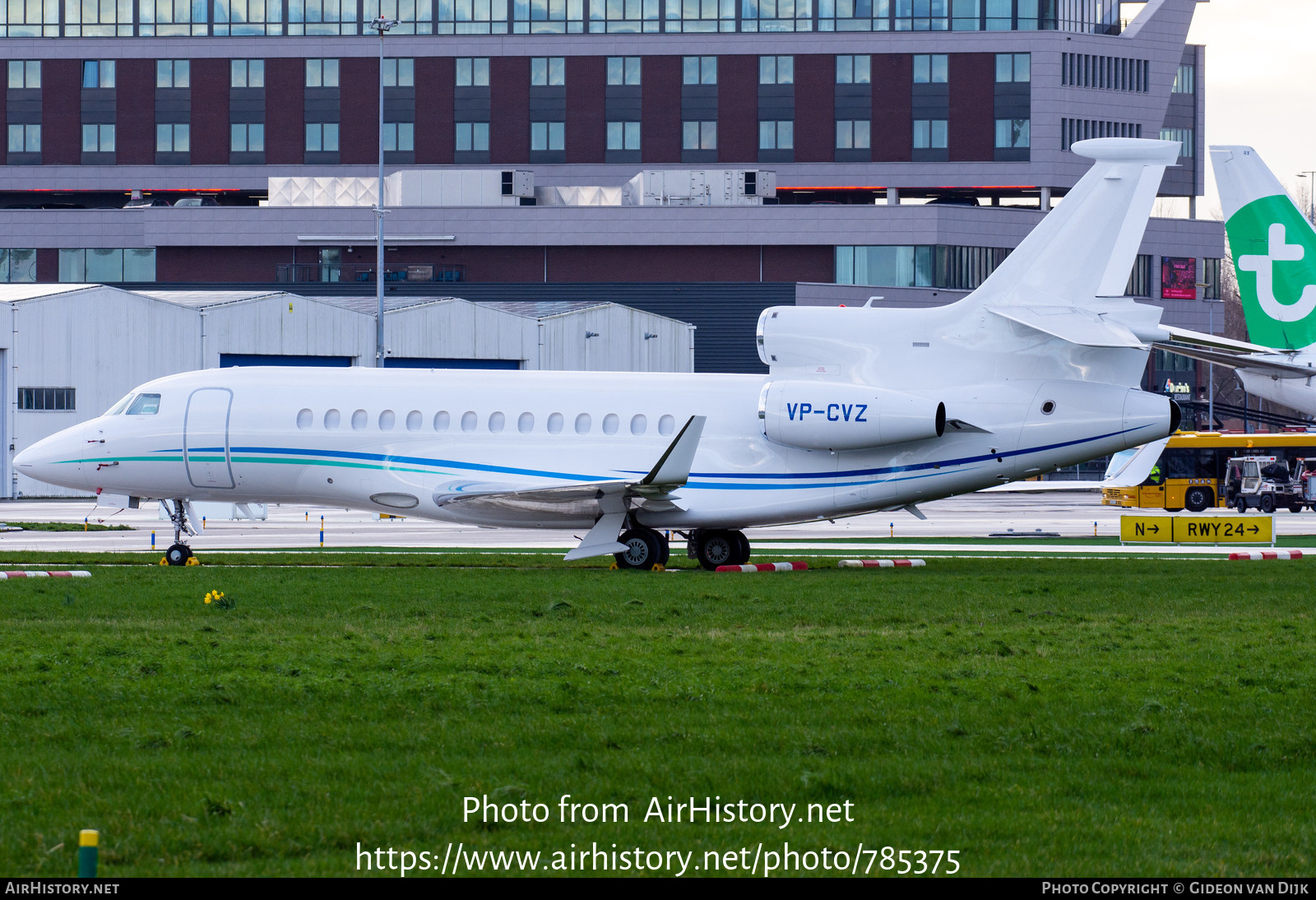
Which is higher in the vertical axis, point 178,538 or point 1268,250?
point 1268,250

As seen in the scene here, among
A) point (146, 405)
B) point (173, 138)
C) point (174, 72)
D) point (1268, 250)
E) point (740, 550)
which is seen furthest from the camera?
point (173, 138)

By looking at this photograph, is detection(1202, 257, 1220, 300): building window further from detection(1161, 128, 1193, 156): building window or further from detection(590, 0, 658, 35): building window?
detection(590, 0, 658, 35): building window

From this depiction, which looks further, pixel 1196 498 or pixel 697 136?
pixel 697 136

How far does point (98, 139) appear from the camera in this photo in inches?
4373

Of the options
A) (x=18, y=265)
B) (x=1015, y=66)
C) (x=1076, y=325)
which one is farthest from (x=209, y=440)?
(x=1015, y=66)

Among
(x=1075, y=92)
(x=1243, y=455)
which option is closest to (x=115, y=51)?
(x=1075, y=92)

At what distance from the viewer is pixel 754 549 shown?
35781mm

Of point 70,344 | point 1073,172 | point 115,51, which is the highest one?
point 115,51

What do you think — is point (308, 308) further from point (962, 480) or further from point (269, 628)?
point (269, 628)

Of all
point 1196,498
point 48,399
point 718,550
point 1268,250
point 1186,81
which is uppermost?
point 1186,81

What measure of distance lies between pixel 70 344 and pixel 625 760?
5775cm

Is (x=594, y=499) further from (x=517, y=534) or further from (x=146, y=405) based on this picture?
(x=517, y=534)

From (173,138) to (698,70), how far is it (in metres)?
39.9

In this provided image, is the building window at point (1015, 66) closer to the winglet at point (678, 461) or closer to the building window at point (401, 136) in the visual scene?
the building window at point (401, 136)
